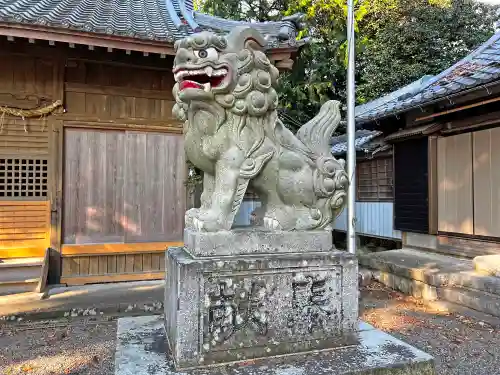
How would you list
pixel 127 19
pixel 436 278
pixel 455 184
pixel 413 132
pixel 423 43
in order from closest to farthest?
pixel 436 278 → pixel 127 19 → pixel 455 184 → pixel 413 132 → pixel 423 43

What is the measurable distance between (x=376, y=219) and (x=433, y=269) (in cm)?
395

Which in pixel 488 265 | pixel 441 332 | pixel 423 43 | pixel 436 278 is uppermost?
pixel 423 43

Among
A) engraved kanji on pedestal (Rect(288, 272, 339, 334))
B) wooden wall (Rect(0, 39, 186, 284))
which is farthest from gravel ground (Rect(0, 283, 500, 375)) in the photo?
engraved kanji on pedestal (Rect(288, 272, 339, 334))

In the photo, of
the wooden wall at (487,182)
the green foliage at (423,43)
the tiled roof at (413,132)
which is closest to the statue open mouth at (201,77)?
the wooden wall at (487,182)

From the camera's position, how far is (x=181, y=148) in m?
6.67

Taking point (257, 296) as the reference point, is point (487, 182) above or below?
above

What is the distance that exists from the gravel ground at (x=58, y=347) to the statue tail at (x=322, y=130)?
2737 millimetres

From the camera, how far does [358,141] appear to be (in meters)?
11.3

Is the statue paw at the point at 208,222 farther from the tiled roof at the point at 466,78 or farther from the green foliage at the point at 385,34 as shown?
the green foliage at the point at 385,34

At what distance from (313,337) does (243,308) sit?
0.51 m

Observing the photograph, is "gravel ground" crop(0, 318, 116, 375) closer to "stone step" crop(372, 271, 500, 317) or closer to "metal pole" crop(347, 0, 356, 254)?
"metal pole" crop(347, 0, 356, 254)

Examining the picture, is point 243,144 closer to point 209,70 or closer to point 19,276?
point 209,70

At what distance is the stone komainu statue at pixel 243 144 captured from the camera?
2346 millimetres

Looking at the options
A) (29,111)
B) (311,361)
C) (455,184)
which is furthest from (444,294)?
(29,111)
